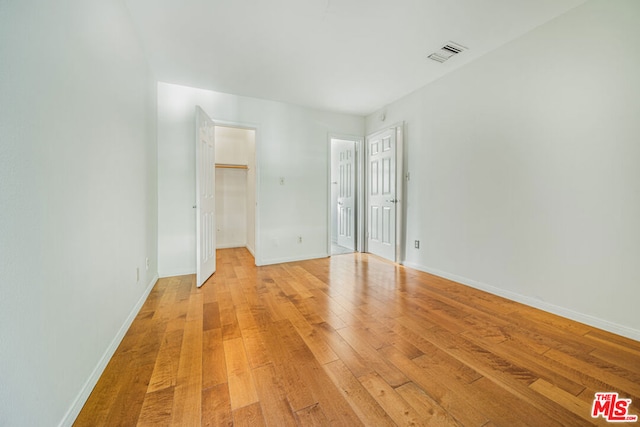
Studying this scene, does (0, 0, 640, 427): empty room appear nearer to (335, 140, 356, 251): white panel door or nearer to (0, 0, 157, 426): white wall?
(0, 0, 157, 426): white wall

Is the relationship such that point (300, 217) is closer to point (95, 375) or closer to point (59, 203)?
point (95, 375)

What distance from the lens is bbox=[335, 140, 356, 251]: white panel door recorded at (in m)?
4.77

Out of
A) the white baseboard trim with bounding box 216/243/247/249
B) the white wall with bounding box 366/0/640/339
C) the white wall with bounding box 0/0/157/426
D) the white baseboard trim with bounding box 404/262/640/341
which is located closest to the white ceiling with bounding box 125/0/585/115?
the white wall with bounding box 366/0/640/339

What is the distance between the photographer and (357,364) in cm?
150

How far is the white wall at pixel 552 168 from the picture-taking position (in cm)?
182

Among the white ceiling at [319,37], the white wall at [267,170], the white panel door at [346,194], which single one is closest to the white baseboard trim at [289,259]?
the white wall at [267,170]

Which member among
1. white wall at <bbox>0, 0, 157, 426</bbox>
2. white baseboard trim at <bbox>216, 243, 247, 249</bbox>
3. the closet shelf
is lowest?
white baseboard trim at <bbox>216, 243, 247, 249</bbox>

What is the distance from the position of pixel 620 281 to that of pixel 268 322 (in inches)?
105

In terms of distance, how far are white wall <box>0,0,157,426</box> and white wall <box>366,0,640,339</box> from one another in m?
3.11

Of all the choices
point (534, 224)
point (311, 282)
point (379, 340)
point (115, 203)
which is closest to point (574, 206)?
point (534, 224)

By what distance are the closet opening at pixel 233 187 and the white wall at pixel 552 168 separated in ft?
11.6

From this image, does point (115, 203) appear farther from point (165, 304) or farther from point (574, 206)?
point (574, 206)

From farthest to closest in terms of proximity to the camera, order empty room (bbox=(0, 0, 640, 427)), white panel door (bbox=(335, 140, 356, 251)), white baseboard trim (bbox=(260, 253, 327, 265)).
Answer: white panel door (bbox=(335, 140, 356, 251)), white baseboard trim (bbox=(260, 253, 327, 265)), empty room (bbox=(0, 0, 640, 427))

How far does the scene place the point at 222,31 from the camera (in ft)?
7.33
